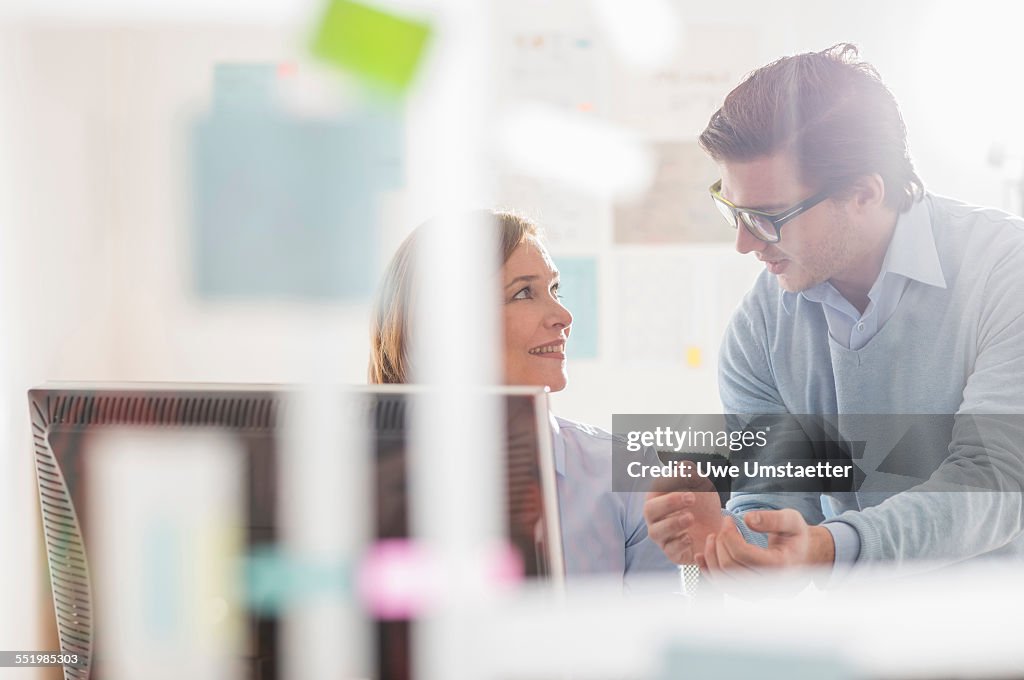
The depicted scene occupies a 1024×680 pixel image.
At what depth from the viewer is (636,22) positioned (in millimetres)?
1750

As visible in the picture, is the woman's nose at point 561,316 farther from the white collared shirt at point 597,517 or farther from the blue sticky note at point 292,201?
the blue sticky note at point 292,201

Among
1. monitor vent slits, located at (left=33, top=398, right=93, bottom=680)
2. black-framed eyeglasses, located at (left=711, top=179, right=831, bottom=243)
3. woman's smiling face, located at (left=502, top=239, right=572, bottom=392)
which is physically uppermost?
black-framed eyeglasses, located at (left=711, top=179, right=831, bottom=243)

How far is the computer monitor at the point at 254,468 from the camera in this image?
3.10 ft

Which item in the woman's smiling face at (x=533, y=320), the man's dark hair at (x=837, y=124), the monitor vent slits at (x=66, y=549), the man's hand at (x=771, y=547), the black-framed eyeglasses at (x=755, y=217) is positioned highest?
the man's dark hair at (x=837, y=124)

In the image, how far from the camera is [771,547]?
5.30ft

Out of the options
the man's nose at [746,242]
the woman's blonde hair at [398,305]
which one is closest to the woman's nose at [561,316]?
the woman's blonde hair at [398,305]

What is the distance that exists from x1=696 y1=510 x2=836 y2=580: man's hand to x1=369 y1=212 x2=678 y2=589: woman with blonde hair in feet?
0.28

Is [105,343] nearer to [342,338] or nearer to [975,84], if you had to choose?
[342,338]

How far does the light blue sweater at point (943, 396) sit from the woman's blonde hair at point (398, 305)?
53 cm

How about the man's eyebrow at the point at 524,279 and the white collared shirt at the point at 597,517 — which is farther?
the man's eyebrow at the point at 524,279

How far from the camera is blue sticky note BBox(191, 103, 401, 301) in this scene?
1.66 meters

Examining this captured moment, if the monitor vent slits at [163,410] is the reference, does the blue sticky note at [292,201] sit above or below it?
above

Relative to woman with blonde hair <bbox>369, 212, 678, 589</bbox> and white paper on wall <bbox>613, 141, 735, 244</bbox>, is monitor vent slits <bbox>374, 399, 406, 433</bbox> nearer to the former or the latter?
woman with blonde hair <bbox>369, 212, 678, 589</bbox>

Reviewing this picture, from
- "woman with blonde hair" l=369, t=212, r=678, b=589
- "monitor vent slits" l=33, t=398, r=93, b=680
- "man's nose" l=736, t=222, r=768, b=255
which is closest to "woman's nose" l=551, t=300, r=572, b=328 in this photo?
"woman with blonde hair" l=369, t=212, r=678, b=589
